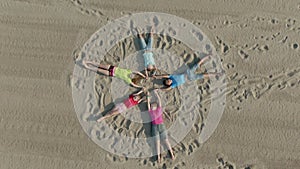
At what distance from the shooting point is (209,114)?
4422 millimetres

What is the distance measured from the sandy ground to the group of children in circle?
181 mm

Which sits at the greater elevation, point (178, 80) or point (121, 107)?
point (178, 80)

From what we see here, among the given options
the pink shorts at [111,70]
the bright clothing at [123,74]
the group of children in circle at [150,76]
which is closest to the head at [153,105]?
the group of children in circle at [150,76]

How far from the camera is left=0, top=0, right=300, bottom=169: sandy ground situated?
4.35m

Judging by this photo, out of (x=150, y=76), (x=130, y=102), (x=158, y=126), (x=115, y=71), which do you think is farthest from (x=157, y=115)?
(x=115, y=71)

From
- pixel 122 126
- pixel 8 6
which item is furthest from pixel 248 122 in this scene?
pixel 8 6

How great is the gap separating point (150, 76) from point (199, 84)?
61 centimetres

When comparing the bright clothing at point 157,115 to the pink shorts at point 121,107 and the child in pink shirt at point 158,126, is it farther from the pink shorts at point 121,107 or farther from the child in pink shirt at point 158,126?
the pink shorts at point 121,107

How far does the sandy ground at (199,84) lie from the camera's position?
435 centimetres

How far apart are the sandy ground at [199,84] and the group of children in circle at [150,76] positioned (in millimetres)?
181

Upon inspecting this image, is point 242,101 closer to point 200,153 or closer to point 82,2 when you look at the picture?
point 200,153

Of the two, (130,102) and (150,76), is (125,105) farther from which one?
(150,76)

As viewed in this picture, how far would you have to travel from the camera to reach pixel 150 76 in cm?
451

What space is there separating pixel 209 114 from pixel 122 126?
1074 millimetres
